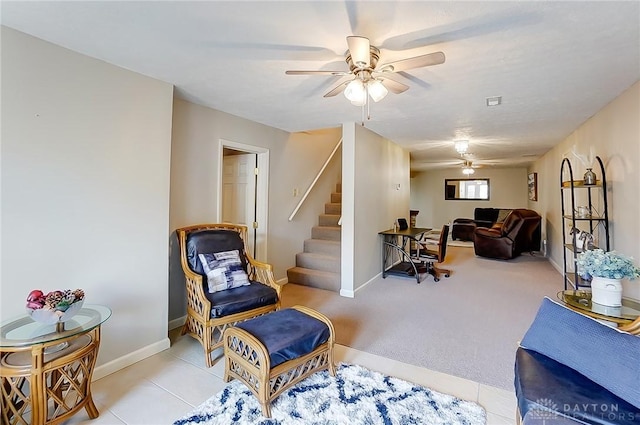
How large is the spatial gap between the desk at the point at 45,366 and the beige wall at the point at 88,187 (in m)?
0.33

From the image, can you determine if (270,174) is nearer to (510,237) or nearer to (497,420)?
(497,420)

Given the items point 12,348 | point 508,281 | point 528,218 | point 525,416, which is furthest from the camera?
point 528,218

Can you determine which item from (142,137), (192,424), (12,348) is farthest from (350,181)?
(12,348)

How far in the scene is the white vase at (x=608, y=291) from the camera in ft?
6.70

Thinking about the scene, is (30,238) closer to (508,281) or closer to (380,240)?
(380,240)

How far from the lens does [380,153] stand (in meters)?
4.96

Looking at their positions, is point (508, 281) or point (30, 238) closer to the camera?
point (30, 238)

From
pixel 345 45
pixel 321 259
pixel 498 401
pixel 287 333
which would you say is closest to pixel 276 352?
pixel 287 333

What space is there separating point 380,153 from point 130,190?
3.68 metres

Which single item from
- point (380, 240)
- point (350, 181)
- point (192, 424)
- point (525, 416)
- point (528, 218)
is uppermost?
point (350, 181)

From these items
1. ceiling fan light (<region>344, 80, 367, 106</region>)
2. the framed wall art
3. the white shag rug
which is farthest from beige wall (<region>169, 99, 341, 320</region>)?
the framed wall art

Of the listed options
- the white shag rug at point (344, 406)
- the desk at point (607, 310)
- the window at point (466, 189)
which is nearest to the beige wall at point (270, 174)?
the white shag rug at point (344, 406)

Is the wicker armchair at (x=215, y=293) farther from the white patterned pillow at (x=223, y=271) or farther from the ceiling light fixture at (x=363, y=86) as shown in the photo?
the ceiling light fixture at (x=363, y=86)

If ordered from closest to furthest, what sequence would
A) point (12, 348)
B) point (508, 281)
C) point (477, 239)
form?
point (12, 348), point (508, 281), point (477, 239)
